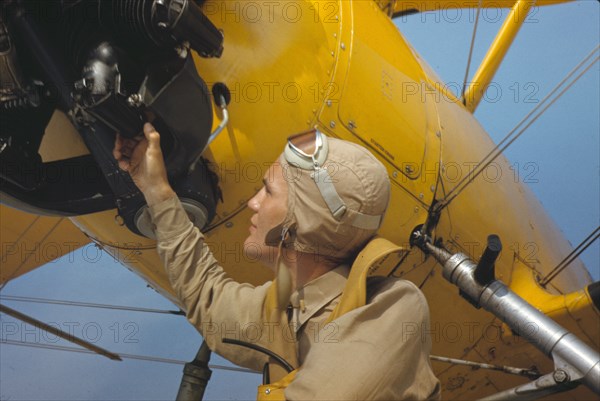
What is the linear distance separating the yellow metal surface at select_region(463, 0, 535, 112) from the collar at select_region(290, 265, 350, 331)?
2.84 metres

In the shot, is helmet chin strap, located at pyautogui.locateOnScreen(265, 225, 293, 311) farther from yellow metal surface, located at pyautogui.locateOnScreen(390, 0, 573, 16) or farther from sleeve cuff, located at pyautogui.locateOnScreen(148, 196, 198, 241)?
yellow metal surface, located at pyautogui.locateOnScreen(390, 0, 573, 16)

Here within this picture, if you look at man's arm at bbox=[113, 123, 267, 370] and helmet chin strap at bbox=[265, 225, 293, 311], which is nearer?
helmet chin strap at bbox=[265, 225, 293, 311]

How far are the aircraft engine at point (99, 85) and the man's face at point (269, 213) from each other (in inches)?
20.6

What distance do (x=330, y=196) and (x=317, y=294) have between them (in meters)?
0.24

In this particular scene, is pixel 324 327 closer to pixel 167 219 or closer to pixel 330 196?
pixel 330 196

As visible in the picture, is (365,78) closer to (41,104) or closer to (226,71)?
(226,71)

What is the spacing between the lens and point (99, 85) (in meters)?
2.20

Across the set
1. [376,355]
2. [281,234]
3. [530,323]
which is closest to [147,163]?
[281,234]

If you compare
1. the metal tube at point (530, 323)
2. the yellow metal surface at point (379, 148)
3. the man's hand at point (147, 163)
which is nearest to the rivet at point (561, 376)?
the metal tube at point (530, 323)

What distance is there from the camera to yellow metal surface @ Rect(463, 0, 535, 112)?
14.6 feet

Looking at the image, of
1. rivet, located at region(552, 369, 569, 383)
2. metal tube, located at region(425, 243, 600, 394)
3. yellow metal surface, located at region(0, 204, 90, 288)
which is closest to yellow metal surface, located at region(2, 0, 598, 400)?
metal tube, located at region(425, 243, 600, 394)

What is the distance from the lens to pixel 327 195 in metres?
1.71

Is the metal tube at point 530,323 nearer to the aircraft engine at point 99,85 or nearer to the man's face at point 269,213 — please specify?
the aircraft engine at point 99,85

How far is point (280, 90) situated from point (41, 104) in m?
0.85
